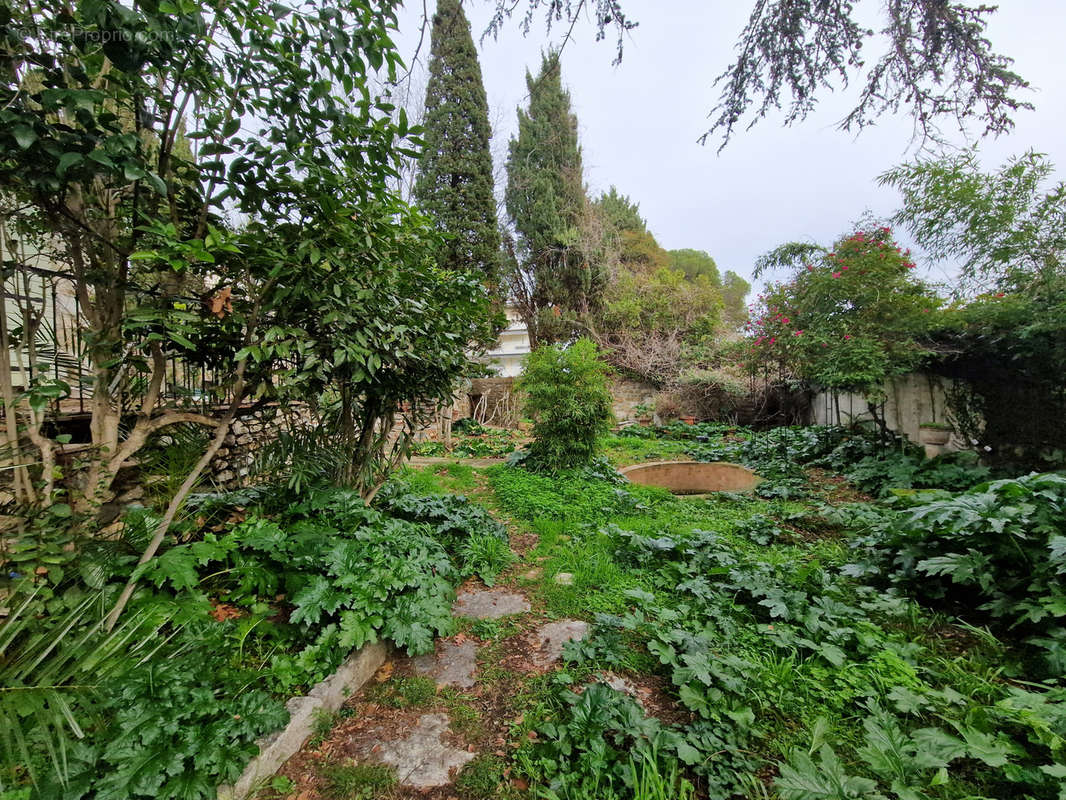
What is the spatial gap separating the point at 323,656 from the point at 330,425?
155 cm

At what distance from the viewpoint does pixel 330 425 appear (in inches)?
116

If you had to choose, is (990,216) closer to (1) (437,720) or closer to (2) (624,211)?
(1) (437,720)

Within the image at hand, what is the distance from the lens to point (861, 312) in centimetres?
507

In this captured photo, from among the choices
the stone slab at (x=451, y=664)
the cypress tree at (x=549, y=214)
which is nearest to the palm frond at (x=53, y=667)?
the stone slab at (x=451, y=664)

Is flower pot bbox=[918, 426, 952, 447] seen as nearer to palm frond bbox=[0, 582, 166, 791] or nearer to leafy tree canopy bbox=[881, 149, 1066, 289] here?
leafy tree canopy bbox=[881, 149, 1066, 289]

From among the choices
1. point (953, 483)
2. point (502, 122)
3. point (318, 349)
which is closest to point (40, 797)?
point (318, 349)

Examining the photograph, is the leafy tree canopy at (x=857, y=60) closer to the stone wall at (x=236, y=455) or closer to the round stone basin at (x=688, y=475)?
the stone wall at (x=236, y=455)

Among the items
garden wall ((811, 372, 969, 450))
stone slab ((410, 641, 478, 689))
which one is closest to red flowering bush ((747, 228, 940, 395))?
garden wall ((811, 372, 969, 450))

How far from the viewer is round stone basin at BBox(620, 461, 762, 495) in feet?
20.8

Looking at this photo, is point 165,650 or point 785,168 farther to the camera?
point 785,168

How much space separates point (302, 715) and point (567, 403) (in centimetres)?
444

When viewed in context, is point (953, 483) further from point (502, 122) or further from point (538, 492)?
point (502, 122)

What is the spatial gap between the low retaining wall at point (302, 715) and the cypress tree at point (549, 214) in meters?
11.5

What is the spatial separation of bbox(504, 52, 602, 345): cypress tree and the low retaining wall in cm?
1153
